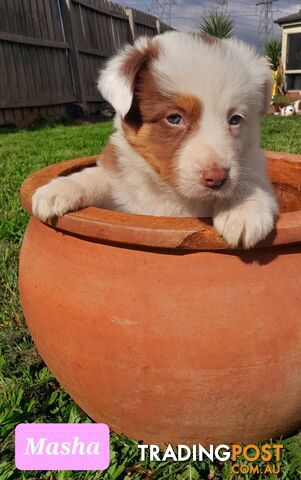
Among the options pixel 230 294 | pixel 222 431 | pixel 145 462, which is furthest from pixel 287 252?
pixel 145 462

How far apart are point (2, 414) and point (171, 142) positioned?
1350 mm

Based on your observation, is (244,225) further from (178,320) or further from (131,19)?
(131,19)

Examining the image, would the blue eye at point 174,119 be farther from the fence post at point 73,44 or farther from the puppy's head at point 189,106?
the fence post at point 73,44

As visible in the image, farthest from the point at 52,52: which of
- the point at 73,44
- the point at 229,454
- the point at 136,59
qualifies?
the point at 229,454

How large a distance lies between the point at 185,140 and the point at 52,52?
443 inches

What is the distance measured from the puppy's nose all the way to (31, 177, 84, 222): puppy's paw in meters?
0.53

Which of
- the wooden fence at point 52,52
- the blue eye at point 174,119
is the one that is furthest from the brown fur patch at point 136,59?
the wooden fence at point 52,52

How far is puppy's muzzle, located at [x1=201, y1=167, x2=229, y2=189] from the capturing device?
6.06ft

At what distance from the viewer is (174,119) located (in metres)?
2.04

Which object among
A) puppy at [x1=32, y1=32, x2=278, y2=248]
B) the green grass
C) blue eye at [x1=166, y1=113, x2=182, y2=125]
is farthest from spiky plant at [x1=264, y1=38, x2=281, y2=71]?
blue eye at [x1=166, y1=113, x2=182, y2=125]

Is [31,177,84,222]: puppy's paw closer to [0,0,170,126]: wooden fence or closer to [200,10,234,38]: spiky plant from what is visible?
[0,0,170,126]: wooden fence

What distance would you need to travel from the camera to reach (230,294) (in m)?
1.81

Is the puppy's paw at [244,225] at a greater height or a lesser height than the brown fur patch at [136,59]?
lesser

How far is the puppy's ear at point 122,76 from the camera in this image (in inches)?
83.2
